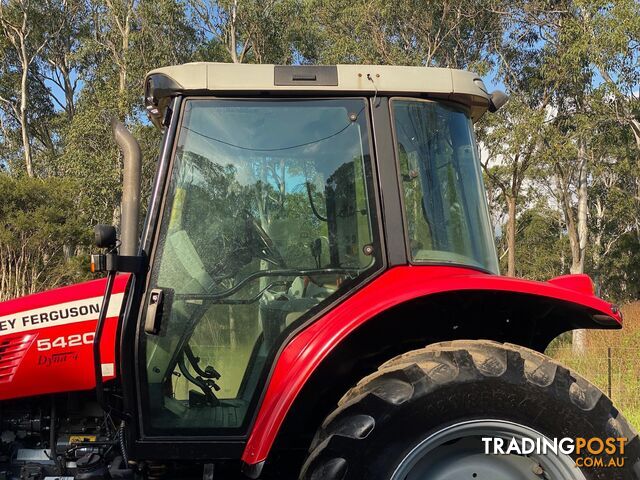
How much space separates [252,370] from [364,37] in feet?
64.0

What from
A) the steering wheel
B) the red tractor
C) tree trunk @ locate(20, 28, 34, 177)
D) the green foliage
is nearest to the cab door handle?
the red tractor

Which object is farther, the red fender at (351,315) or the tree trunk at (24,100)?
the tree trunk at (24,100)

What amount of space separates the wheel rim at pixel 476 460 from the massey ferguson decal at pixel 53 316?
1.54 metres

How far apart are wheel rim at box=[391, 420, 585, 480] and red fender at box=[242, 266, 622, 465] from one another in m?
0.47

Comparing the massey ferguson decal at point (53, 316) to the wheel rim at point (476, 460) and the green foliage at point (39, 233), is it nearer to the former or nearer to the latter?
the wheel rim at point (476, 460)

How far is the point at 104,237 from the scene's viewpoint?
232 centimetres

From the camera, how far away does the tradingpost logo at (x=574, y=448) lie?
2.11 metres

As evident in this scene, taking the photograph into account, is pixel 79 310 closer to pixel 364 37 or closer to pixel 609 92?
pixel 609 92

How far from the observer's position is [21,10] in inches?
975

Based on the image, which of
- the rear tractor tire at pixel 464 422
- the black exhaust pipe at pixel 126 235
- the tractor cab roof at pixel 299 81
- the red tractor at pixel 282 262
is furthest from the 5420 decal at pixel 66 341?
the rear tractor tire at pixel 464 422

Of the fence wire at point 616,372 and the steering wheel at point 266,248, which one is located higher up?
the steering wheel at point 266,248

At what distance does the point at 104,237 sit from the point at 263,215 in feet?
2.07

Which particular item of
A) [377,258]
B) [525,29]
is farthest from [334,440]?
[525,29]

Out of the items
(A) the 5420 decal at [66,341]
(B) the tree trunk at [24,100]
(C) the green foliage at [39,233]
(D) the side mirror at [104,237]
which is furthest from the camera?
(B) the tree trunk at [24,100]
